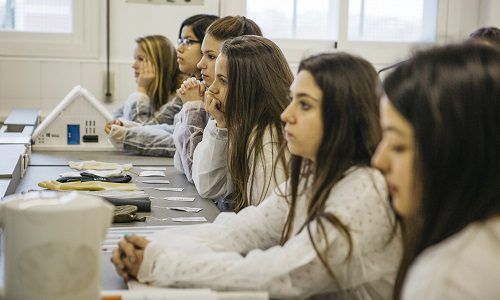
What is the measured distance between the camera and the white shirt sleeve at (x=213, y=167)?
7.81ft

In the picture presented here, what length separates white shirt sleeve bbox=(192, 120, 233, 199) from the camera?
2381mm

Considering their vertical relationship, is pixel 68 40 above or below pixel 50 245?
above

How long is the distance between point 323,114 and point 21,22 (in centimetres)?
354

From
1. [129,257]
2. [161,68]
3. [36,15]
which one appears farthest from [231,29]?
[36,15]

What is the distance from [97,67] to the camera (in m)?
4.67

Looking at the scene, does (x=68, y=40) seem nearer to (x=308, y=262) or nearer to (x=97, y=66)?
(x=97, y=66)

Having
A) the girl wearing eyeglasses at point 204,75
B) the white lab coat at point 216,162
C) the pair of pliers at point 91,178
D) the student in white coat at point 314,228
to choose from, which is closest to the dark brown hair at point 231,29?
the girl wearing eyeglasses at point 204,75

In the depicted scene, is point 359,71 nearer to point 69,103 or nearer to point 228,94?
point 228,94

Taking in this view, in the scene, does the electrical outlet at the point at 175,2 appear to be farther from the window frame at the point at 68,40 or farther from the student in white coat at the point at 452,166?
the student in white coat at the point at 452,166

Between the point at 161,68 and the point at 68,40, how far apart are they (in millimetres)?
960

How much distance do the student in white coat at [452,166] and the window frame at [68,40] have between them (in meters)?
3.72

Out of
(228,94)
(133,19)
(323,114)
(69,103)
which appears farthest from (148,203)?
(133,19)

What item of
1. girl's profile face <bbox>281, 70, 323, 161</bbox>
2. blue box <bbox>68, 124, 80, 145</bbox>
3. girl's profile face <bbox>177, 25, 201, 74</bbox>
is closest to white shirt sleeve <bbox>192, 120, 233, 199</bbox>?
girl's profile face <bbox>281, 70, 323, 161</bbox>

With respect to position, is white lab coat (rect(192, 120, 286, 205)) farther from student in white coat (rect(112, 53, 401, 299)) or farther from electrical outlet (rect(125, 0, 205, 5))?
electrical outlet (rect(125, 0, 205, 5))
